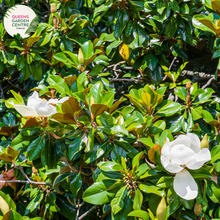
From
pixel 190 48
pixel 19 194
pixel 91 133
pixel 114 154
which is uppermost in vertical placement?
pixel 91 133

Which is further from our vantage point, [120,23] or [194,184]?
[120,23]

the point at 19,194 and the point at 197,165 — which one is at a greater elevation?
the point at 197,165

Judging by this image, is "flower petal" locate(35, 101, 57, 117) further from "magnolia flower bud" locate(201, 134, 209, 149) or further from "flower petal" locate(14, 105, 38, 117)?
"magnolia flower bud" locate(201, 134, 209, 149)

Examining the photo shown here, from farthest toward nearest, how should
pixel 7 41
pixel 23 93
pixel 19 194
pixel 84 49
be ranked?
pixel 23 93 → pixel 7 41 → pixel 19 194 → pixel 84 49

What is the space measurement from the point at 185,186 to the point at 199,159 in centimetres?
11

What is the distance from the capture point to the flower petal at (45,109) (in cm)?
109

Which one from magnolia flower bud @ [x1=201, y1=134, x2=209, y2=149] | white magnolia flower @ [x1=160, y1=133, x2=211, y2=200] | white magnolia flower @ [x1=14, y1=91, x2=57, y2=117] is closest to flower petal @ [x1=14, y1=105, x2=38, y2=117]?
white magnolia flower @ [x1=14, y1=91, x2=57, y2=117]

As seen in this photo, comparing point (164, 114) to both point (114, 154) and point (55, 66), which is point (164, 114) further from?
point (55, 66)

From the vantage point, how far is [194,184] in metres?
0.91

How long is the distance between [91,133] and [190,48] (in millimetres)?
1962

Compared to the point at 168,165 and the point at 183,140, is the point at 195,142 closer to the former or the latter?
the point at 183,140

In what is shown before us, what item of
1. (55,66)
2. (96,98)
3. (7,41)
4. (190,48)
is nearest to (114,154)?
(96,98)

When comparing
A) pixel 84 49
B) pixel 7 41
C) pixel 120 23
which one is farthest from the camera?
pixel 7 41

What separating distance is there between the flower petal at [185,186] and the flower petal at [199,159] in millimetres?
45
